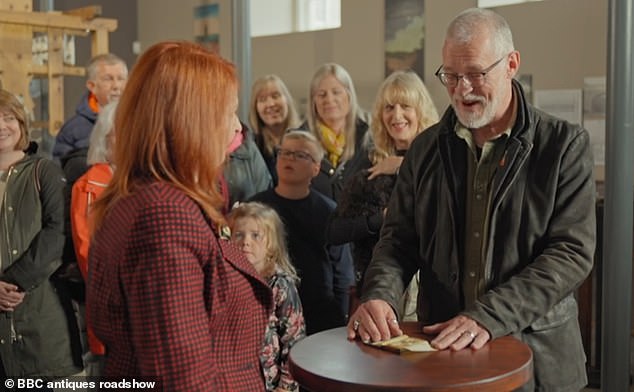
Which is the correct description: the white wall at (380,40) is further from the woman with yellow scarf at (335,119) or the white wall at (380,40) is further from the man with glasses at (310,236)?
the man with glasses at (310,236)

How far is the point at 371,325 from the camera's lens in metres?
2.22

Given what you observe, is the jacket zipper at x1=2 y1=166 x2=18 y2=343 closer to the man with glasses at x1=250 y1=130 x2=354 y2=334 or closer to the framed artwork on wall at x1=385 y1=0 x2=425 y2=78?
the man with glasses at x1=250 y1=130 x2=354 y2=334

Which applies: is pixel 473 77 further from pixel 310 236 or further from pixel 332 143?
pixel 332 143

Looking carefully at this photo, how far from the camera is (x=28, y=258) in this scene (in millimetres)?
3744

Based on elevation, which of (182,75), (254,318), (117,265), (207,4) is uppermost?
(207,4)

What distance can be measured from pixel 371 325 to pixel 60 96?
15.6 feet

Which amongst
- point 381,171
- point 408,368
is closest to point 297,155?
point 381,171

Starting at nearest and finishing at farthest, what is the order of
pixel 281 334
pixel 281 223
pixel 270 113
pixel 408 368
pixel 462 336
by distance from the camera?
pixel 408 368
pixel 462 336
pixel 281 334
pixel 281 223
pixel 270 113

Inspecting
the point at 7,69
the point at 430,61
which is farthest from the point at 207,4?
the point at 7,69

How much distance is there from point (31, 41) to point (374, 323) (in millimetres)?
4550

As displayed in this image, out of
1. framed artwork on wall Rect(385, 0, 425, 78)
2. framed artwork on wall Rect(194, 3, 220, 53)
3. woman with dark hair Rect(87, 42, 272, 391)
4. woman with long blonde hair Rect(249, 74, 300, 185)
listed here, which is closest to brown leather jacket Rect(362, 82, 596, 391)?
woman with dark hair Rect(87, 42, 272, 391)

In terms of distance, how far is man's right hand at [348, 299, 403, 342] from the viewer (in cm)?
219

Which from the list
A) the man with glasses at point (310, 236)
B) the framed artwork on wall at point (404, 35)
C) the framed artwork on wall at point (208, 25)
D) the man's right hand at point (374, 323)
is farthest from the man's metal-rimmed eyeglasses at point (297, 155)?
the framed artwork on wall at point (208, 25)

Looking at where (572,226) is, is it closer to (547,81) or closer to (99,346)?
(99,346)
